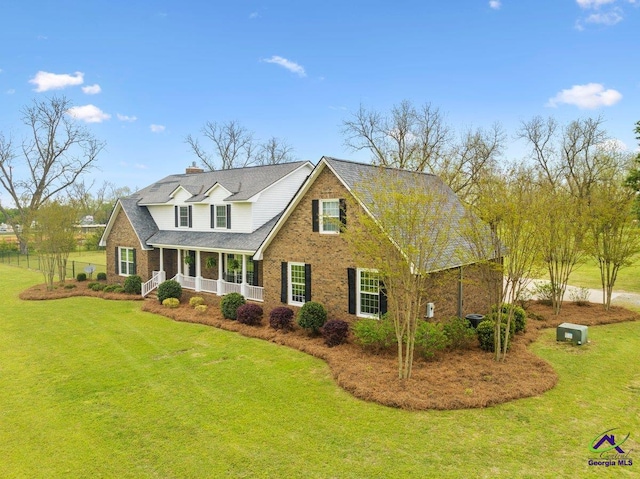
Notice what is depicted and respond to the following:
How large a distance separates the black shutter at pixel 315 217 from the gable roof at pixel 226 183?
19.7 ft

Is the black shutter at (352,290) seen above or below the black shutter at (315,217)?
below

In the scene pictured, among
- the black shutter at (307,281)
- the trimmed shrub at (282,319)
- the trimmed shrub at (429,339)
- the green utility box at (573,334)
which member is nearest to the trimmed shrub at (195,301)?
the trimmed shrub at (282,319)

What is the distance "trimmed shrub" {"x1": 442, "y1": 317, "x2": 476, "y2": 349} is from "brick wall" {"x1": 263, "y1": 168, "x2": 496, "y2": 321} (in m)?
0.80

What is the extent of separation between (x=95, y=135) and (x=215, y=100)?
2876 cm

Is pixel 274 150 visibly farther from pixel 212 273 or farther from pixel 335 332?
pixel 335 332

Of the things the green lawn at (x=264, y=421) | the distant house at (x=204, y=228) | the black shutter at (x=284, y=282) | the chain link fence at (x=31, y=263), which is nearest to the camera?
the green lawn at (x=264, y=421)

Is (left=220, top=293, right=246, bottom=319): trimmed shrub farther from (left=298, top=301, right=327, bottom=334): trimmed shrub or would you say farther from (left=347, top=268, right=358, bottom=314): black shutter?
(left=347, top=268, right=358, bottom=314): black shutter

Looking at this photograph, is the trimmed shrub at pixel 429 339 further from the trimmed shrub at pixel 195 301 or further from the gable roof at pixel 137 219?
the gable roof at pixel 137 219

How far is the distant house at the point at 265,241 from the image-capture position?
1494 cm

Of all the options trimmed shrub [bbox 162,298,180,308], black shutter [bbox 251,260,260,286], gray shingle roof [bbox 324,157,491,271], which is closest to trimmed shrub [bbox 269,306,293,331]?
black shutter [bbox 251,260,260,286]

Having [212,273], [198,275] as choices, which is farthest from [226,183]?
[198,275]

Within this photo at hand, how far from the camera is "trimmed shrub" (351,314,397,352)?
12.8 meters

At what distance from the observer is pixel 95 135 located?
52.1 metres

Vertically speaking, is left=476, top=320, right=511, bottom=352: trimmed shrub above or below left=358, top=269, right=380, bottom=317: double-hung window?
below
